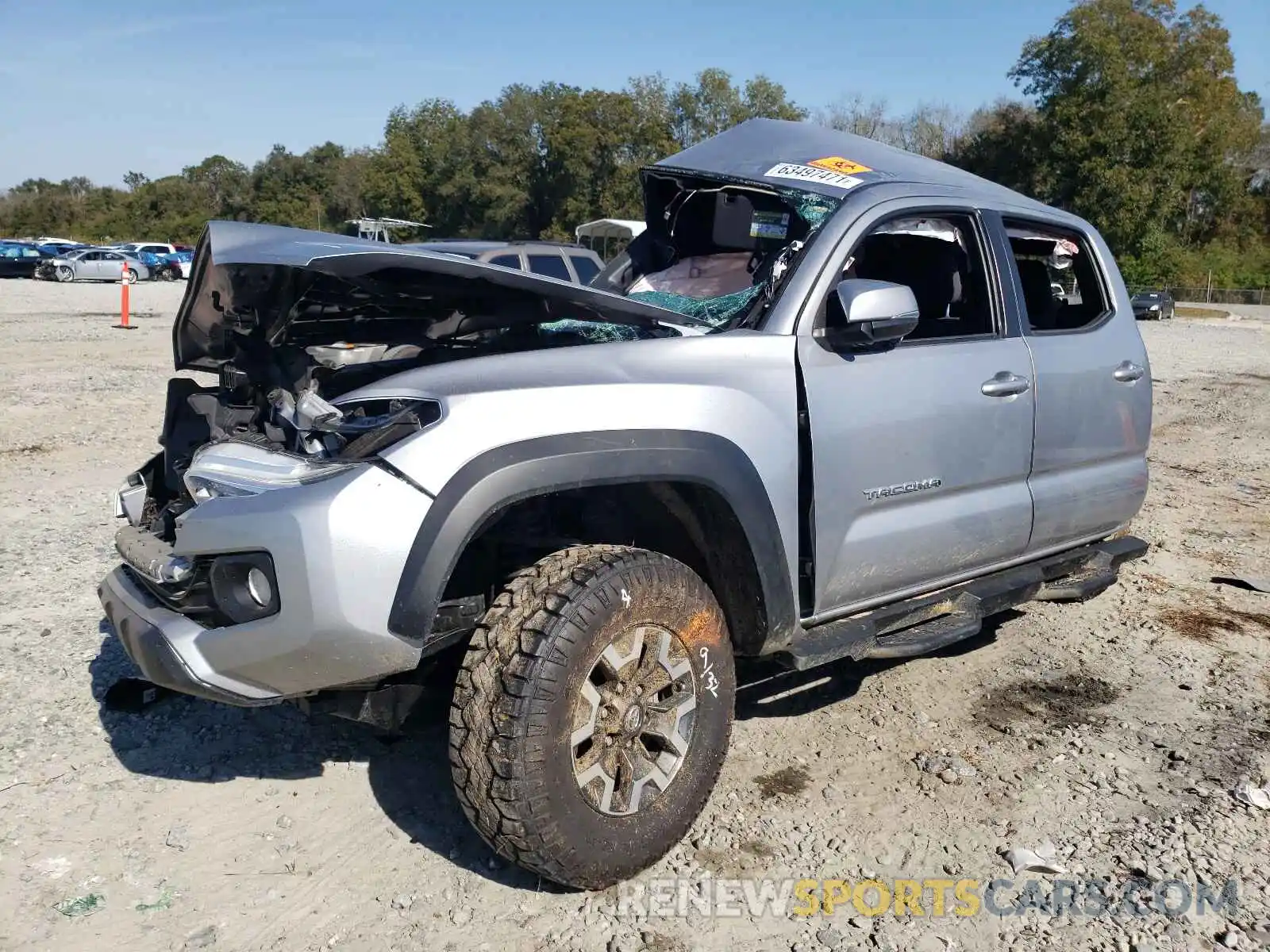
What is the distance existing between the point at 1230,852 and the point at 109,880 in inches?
127

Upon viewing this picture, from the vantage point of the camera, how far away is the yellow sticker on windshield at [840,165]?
13.2 ft

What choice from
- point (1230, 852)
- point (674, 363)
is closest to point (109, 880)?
point (674, 363)

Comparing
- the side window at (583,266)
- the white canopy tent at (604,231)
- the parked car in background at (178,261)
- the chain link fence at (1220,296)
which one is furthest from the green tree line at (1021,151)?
the side window at (583,266)

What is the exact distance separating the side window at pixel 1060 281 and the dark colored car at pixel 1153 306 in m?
31.7

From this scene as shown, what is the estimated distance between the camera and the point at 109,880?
2.98 meters

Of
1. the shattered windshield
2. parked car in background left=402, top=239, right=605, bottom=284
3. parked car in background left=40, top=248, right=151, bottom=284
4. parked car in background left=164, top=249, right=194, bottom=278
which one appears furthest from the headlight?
parked car in background left=164, top=249, right=194, bottom=278

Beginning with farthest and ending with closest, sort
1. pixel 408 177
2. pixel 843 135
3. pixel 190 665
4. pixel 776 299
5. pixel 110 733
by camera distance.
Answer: pixel 408 177 → pixel 843 135 → pixel 110 733 → pixel 776 299 → pixel 190 665

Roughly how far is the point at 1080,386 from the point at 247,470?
3.25 m

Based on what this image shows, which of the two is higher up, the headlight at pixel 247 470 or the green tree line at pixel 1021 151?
the green tree line at pixel 1021 151

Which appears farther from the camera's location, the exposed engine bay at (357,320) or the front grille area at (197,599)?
the exposed engine bay at (357,320)

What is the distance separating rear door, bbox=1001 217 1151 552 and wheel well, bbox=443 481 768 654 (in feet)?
5.14

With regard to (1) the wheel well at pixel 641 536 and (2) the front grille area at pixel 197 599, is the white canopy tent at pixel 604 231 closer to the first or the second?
(1) the wheel well at pixel 641 536

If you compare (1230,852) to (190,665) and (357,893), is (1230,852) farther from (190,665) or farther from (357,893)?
(190,665)

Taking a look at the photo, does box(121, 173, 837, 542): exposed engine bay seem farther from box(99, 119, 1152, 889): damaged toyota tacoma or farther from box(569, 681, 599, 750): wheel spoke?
box(569, 681, 599, 750): wheel spoke
